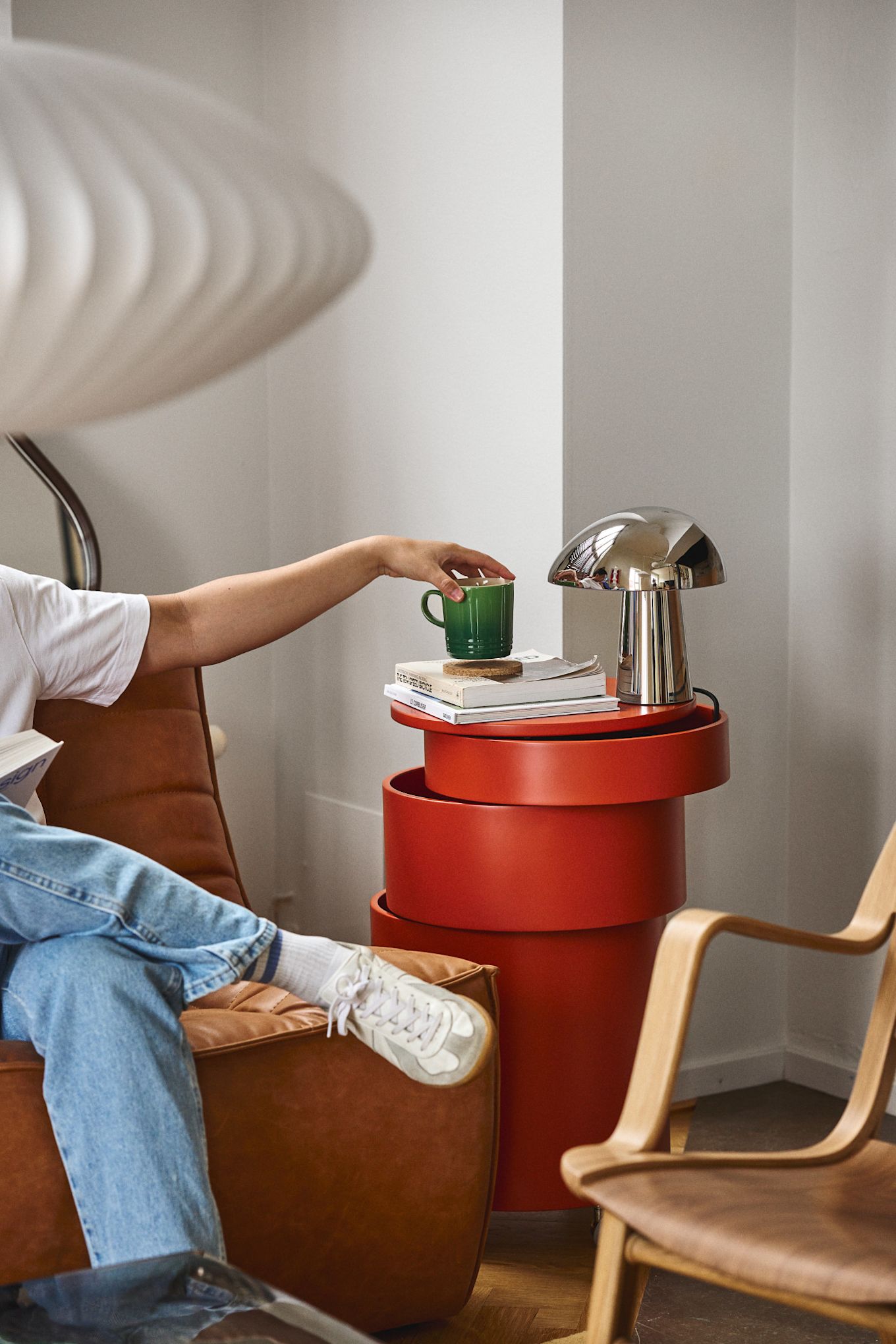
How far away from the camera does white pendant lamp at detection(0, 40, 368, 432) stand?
57 centimetres

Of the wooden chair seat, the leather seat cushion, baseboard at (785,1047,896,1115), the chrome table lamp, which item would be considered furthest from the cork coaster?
baseboard at (785,1047,896,1115)

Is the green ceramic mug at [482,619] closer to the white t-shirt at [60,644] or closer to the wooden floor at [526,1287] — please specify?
the white t-shirt at [60,644]

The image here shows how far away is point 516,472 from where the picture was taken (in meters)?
2.49

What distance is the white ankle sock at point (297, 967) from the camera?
161cm

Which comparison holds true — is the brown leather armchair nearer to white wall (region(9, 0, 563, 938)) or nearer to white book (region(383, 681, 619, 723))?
white book (region(383, 681, 619, 723))

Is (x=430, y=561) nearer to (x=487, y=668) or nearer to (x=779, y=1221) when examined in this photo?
(x=487, y=668)

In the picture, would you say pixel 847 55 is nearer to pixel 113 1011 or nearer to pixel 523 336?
pixel 523 336

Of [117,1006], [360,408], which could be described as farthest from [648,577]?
[360,408]

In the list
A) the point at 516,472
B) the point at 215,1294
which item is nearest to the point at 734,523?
the point at 516,472

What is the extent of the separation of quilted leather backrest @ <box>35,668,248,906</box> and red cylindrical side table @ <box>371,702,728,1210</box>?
33 cm

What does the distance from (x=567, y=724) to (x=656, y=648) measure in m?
0.20

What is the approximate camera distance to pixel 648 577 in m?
1.93

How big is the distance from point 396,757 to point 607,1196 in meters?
1.80

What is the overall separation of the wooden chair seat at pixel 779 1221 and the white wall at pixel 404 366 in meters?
1.27
